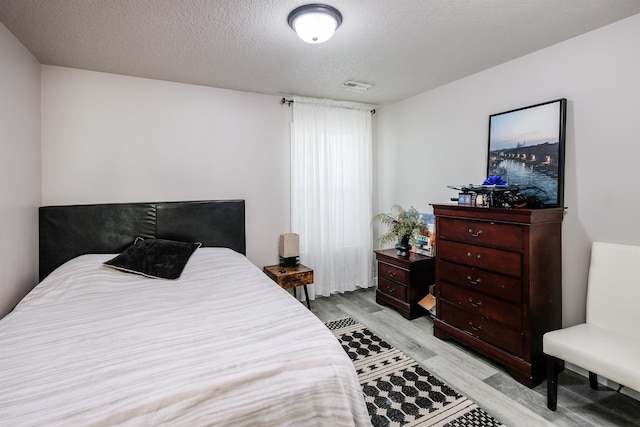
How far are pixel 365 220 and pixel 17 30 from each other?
363cm

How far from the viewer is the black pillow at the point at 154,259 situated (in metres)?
2.40

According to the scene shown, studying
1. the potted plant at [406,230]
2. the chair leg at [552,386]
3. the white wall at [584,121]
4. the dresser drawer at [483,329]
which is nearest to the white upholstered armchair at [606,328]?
the chair leg at [552,386]

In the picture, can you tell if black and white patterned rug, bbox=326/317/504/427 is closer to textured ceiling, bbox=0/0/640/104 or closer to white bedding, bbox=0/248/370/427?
white bedding, bbox=0/248/370/427

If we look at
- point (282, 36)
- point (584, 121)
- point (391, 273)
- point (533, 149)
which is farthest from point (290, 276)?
point (584, 121)

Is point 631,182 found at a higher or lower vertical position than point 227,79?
lower

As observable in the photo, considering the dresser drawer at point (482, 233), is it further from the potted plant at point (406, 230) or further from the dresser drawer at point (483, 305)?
the potted plant at point (406, 230)

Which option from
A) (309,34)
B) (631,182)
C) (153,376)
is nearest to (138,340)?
(153,376)

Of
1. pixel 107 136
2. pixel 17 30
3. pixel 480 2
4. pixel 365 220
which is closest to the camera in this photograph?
pixel 480 2

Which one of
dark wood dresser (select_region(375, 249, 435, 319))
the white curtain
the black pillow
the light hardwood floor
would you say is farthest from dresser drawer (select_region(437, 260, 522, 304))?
the black pillow

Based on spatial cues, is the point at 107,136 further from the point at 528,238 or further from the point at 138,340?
the point at 528,238

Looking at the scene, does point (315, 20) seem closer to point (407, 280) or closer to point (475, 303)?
point (475, 303)

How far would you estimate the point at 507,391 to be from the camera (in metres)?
2.08

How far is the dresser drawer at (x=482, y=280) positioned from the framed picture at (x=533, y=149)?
66cm

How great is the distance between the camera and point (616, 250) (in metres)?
2.03
